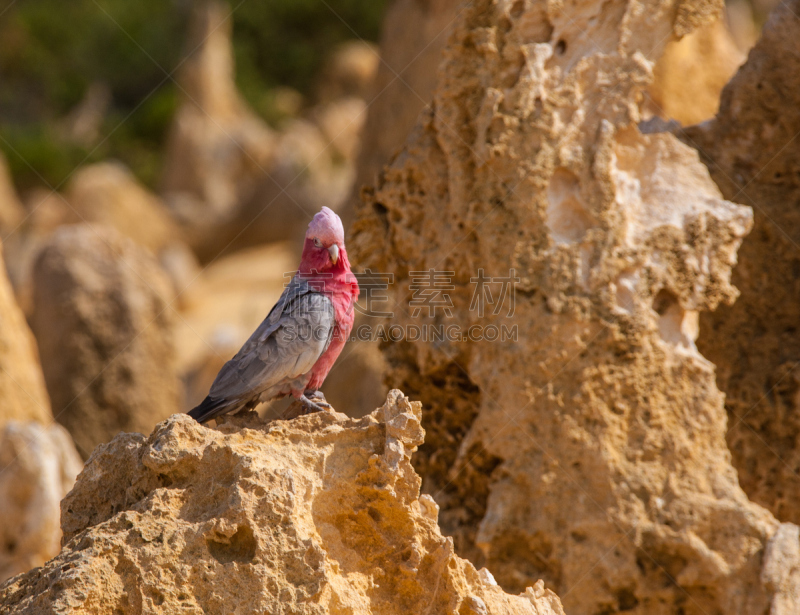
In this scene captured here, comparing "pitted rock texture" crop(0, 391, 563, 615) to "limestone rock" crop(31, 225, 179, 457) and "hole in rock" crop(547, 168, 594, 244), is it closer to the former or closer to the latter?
"hole in rock" crop(547, 168, 594, 244)

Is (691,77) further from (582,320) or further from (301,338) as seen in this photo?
(301,338)

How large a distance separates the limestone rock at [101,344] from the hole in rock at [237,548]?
618 centimetres

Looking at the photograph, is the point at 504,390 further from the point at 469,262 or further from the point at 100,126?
the point at 100,126

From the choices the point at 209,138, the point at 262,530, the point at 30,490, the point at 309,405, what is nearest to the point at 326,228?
the point at 309,405

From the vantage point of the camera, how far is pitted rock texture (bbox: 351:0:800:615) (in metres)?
4.02

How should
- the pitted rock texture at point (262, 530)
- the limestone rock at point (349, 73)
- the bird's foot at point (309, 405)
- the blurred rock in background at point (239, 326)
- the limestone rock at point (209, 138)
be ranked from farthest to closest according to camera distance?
the limestone rock at point (349, 73)
the limestone rock at point (209, 138)
the blurred rock in background at point (239, 326)
the bird's foot at point (309, 405)
the pitted rock texture at point (262, 530)

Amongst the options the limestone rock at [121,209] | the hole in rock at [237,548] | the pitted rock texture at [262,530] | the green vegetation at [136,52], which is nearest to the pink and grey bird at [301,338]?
the pitted rock texture at [262,530]

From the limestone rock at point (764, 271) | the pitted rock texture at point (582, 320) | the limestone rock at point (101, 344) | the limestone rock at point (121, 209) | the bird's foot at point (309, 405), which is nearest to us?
the bird's foot at point (309, 405)

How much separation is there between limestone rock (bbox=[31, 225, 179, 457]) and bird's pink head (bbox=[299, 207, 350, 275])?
5.51m

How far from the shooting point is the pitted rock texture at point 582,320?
4.02 m

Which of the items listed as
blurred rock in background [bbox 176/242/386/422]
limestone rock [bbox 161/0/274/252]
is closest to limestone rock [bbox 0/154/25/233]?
limestone rock [bbox 161/0/274/252]

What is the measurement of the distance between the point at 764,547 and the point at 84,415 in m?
6.64

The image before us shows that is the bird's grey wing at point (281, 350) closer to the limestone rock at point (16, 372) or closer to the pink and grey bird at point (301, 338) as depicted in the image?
the pink and grey bird at point (301, 338)

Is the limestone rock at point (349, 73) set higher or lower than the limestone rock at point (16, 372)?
higher
